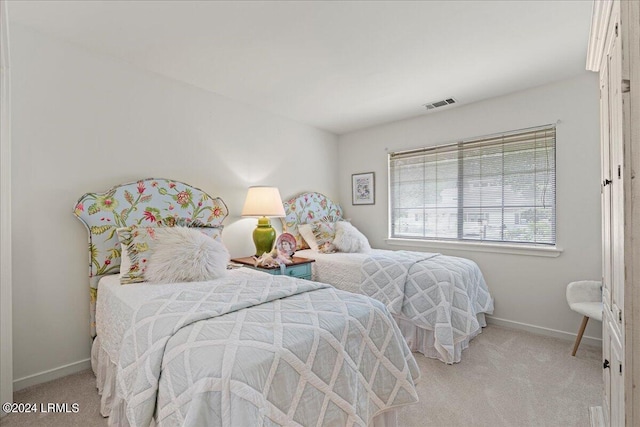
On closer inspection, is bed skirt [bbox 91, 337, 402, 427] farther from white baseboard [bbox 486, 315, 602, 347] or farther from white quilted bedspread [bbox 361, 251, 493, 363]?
white baseboard [bbox 486, 315, 602, 347]

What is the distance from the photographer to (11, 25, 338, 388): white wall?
7.02ft

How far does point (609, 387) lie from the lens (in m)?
1.29

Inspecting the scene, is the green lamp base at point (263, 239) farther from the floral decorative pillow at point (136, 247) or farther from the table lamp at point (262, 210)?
the floral decorative pillow at point (136, 247)

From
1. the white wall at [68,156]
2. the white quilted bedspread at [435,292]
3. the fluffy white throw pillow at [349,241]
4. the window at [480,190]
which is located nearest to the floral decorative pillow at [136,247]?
the white wall at [68,156]


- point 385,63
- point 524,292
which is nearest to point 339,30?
point 385,63

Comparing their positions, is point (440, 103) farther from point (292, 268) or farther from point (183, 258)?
point (183, 258)

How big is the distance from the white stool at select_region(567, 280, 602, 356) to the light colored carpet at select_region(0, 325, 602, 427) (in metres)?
0.29

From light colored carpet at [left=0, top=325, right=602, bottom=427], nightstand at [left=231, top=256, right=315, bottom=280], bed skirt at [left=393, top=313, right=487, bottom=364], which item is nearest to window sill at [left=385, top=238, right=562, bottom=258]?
light colored carpet at [left=0, top=325, right=602, bottom=427]

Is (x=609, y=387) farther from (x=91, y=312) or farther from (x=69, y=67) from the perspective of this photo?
(x=69, y=67)

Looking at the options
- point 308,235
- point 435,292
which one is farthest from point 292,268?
point 435,292

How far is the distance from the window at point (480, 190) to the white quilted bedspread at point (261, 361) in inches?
92.1

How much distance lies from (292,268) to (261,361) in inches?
75.9

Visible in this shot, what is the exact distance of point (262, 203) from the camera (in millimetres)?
3258

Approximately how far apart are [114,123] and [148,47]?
66 cm
